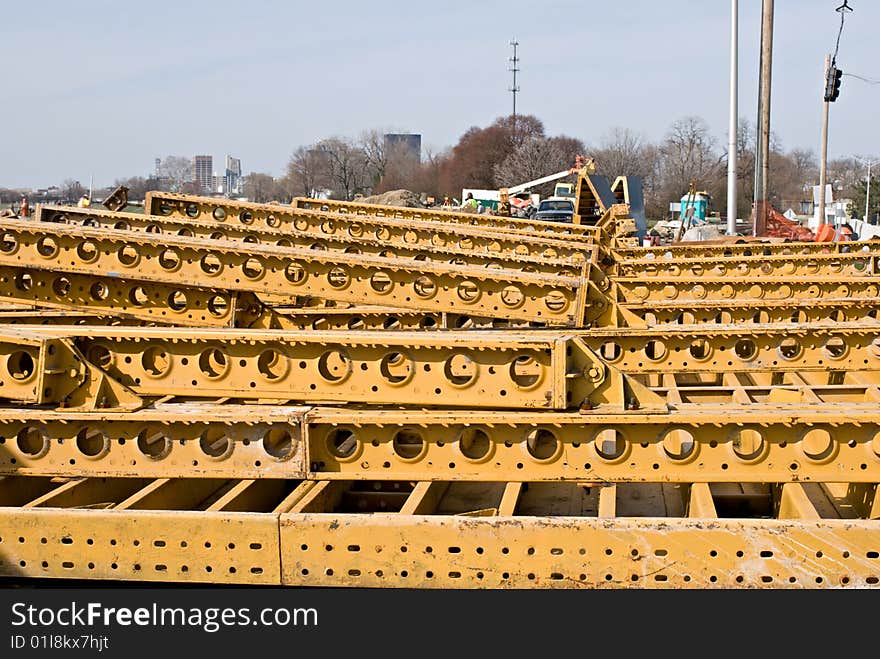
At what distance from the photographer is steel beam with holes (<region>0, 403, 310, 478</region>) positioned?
442cm

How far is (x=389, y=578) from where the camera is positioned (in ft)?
13.5

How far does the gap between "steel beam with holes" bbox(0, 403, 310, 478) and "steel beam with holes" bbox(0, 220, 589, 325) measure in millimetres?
1452

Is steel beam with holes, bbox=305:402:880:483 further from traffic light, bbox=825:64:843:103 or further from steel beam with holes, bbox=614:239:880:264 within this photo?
traffic light, bbox=825:64:843:103

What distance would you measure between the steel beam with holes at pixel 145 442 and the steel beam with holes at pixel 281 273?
1.45 meters

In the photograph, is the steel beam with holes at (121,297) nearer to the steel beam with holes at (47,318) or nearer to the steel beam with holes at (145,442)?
the steel beam with holes at (47,318)

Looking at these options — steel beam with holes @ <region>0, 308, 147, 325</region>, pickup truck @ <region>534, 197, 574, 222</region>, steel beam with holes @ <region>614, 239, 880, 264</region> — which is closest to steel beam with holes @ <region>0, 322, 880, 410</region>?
steel beam with holes @ <region>0, 308, 147, 325</region>

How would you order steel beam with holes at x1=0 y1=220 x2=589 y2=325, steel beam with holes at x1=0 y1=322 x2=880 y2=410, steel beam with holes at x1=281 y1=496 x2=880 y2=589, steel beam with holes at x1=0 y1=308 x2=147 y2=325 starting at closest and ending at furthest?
steel beam with holes at x1=281 y1=496 x2=880 y2=589 → steel beam with holes at x1=0 y1=322 x2=880 y2=410 → steel beam with holes at x1=0 y1=220 x2=589 y2=325 → steel beam with holes at x1=0 y1=308 x2=147 y2=325

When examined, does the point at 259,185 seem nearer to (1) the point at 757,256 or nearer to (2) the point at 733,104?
(2) the point at 733,104

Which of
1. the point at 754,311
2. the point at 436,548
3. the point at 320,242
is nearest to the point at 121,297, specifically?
the point at 320,242

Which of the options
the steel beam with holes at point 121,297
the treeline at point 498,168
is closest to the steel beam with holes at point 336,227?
the steel beam with holes at point 121,297

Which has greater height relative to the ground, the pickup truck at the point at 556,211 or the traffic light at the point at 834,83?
the traffic light at the point at 834,83

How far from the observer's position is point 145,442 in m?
4.59

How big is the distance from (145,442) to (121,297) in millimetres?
1984

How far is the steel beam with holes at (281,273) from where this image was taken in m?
5.80
